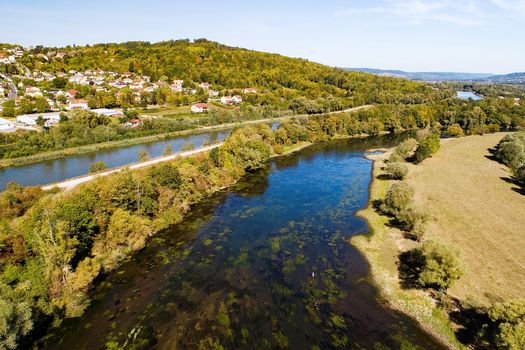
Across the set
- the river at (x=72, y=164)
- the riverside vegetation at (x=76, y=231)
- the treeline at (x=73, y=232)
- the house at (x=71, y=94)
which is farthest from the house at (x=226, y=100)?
the treeline at (x=73, y=232)

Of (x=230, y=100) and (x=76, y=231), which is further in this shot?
(x=230, y=100)

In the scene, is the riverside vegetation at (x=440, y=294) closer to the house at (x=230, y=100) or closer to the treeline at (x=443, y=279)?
A: the treeline at (x=443, y=279)

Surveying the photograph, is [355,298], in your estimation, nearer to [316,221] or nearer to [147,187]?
[316,221]

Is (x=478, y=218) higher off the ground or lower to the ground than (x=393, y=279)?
higher

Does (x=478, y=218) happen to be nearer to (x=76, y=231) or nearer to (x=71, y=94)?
(x=76, y=231)

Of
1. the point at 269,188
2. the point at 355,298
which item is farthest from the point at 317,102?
the point at 355,298

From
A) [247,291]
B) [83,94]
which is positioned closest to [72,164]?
[247,291]

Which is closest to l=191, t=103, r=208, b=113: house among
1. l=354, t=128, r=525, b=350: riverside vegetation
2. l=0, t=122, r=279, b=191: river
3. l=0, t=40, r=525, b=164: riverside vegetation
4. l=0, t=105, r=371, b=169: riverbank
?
l=0, t=40, r=525, b=164: riverside vegetation
